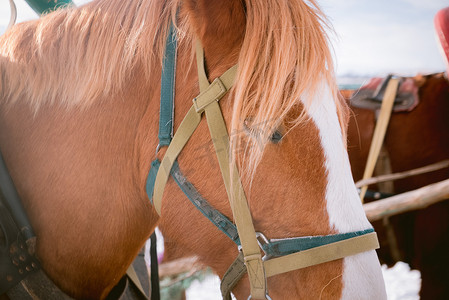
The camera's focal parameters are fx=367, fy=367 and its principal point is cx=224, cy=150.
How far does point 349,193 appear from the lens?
2.91 ft

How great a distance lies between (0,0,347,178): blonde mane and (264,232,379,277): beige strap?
0.24 meters

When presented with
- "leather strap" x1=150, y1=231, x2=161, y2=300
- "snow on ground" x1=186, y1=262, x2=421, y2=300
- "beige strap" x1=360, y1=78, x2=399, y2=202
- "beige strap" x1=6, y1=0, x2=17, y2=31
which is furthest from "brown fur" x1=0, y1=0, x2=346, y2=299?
"snow on ground" x1=186, y1=262, x2=421, y2=300

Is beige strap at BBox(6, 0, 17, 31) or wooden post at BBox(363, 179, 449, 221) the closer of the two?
beige strap at BBox(6, 0, 17, 31)

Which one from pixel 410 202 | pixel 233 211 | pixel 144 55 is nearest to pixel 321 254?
pixel 233 211

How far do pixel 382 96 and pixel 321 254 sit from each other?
2025 mm

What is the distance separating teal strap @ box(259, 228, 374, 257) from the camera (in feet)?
2.83

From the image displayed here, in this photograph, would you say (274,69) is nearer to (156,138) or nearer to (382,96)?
(156,138)

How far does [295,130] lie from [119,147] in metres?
0.50

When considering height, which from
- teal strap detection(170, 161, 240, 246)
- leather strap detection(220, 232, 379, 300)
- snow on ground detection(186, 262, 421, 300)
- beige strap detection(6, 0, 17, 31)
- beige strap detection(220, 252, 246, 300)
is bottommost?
snow on ground detection(186, 262, 421, 300)

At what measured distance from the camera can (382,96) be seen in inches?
102

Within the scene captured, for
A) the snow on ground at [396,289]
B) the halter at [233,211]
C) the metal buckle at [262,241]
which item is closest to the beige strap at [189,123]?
the halter at [233,211]

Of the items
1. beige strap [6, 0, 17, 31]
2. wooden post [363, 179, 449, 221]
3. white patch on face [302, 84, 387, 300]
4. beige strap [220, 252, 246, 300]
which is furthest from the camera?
wooden post [363, 179, 449, 221]

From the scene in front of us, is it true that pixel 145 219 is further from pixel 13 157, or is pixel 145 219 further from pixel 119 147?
pixel 13 157

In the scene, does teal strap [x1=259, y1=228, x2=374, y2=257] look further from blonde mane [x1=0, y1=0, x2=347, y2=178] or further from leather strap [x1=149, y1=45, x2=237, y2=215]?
leather strap [x1=149, y1=45, x2=237, y2=215]
